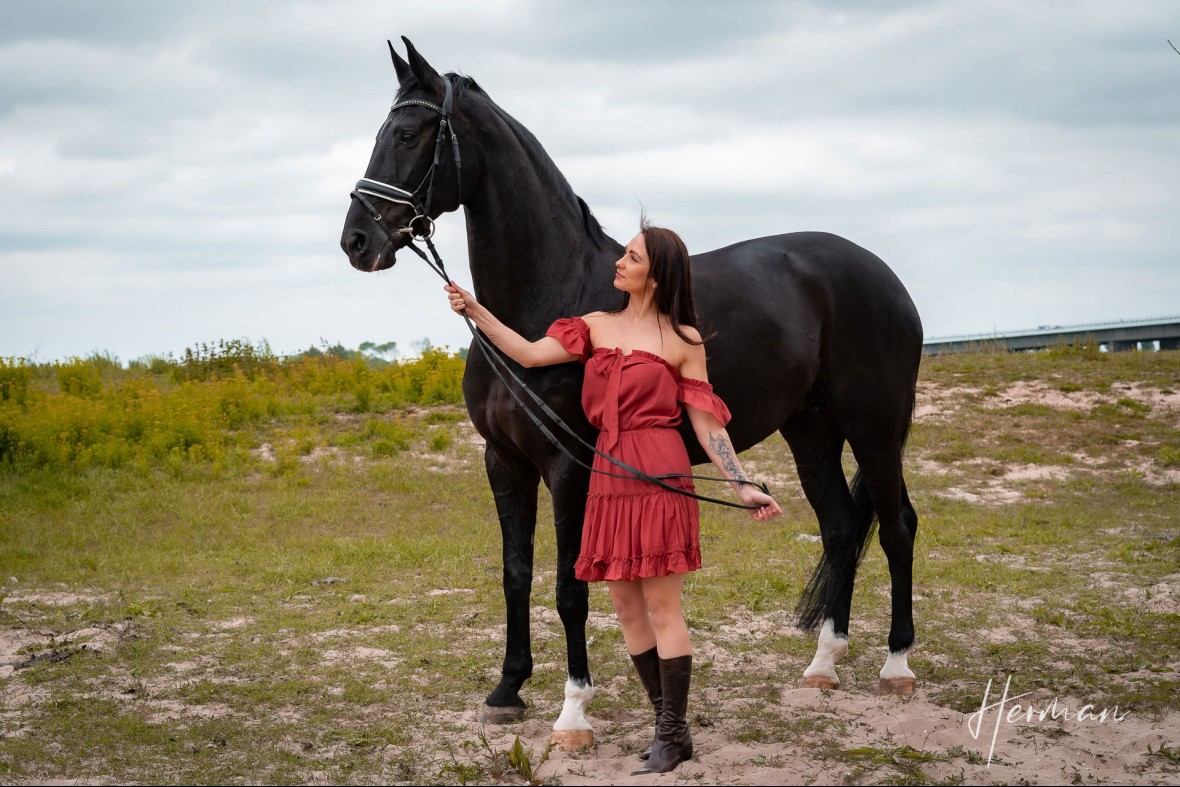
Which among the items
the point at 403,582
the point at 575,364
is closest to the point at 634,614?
the point at 575,364

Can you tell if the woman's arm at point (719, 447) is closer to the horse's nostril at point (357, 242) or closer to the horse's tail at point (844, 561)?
the horse's nostril at point (357, 242)

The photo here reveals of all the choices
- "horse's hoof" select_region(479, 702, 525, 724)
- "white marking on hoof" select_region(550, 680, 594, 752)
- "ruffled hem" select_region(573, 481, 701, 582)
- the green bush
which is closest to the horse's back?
"ruffled hem" select_region(573, 481, 701, 582)

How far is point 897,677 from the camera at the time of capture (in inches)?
195

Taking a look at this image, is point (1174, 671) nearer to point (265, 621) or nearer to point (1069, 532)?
point (1069, 532)

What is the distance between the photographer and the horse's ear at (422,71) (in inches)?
159

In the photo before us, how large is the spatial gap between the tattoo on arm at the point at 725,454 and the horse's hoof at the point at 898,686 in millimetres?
1794

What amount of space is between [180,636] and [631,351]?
376cm

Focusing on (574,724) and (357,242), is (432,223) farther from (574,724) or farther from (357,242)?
(574,724)

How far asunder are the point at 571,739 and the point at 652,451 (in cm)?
127

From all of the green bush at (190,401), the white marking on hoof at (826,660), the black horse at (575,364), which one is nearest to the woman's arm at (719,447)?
the black horse at (575,364)

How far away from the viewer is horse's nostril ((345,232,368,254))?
3938 mm

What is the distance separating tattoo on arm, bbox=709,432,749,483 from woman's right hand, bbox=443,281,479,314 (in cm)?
106

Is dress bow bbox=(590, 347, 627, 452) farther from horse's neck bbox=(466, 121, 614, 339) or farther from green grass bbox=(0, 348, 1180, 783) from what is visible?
green grass bbox=(0, 348, 1180, 783)

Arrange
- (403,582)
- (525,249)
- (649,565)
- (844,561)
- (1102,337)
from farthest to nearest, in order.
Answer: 1. (1102,337)
2. (403,582)
3. (844,561)
4. (525,249)
5. (649,565)
